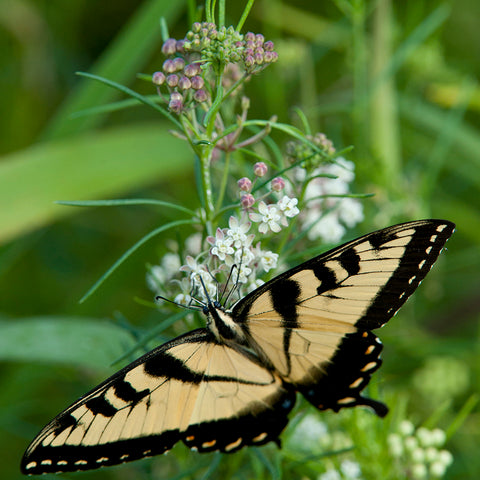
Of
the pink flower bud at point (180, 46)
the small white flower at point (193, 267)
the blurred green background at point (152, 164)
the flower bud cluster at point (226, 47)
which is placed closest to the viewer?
the flower bud cluster at point (226, 47)

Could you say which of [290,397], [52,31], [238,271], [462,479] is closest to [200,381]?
[290,397]

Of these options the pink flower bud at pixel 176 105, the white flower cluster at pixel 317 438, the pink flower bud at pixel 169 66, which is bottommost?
the white flower cluster at pixel 317 438

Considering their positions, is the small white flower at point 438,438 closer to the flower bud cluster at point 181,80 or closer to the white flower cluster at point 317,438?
the white flower cluster at point 317,438

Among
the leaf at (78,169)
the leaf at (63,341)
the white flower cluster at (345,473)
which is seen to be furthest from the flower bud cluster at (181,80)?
the leaf at (78,169)

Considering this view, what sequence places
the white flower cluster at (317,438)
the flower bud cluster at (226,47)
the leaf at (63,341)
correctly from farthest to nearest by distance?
1. the leaf at (63,341)
2. the white flower cluster at (317,438)
3. the flower bud cluster at (226,47)

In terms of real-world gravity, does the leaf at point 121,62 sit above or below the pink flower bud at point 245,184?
above

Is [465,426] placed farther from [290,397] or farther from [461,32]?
[461,32]

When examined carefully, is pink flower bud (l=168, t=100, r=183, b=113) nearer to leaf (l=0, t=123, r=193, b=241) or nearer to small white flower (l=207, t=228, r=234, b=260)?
small white flower (l=207, t=228, r=234, b=260)

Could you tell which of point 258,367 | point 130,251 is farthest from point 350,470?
point 130,251
